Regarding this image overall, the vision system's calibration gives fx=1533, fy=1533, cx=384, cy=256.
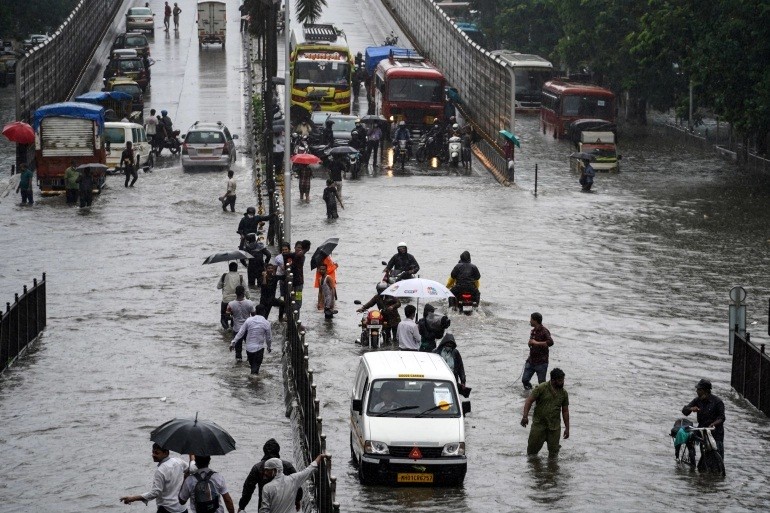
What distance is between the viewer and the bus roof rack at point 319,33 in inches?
2579

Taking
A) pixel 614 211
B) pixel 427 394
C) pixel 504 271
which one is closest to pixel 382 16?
pixel 614 211

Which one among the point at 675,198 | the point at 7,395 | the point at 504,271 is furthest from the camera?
the point at 675,198

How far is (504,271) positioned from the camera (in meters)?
34.3

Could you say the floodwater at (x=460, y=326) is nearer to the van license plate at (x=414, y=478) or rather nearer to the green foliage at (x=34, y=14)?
the van license plate at (x=414, y=478)

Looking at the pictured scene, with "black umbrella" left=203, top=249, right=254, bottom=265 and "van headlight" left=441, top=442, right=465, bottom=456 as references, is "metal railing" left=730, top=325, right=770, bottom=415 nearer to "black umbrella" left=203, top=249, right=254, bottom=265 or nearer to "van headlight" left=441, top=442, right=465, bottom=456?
"van headlight" left=441, top=442, right=465, bottom=456

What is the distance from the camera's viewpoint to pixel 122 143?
164 ft

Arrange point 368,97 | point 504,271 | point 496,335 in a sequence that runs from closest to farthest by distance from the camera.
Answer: point 496,335 < point 504,271 < point 368,97

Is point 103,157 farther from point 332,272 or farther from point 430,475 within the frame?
point 430,475

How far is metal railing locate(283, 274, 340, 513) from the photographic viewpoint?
15.5 m

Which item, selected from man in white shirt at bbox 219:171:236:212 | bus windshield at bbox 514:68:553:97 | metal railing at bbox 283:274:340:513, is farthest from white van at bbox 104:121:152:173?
bus windshield at bbox 514:68:553:97

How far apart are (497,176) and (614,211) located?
23.5ft

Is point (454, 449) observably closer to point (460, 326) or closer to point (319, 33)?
point (460, 326)

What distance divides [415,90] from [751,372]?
3633 cm

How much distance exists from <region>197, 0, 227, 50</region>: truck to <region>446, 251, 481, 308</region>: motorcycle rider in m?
51.2
